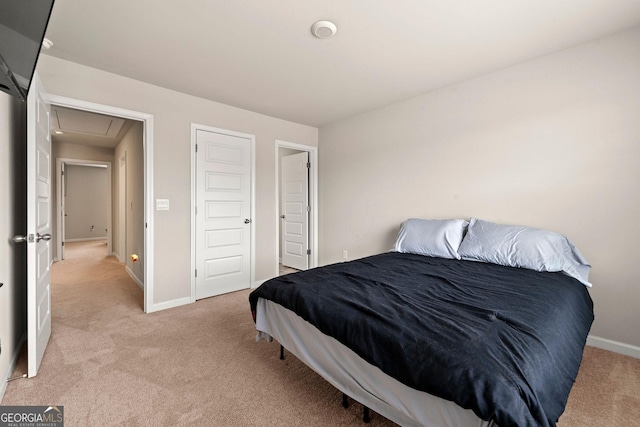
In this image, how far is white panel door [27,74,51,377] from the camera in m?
1.81

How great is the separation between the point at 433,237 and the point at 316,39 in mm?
2084

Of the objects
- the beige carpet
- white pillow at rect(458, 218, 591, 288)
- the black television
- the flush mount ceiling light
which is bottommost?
the beige carpet

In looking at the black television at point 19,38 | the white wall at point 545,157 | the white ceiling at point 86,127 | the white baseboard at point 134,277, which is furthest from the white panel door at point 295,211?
the black television at point 19,38

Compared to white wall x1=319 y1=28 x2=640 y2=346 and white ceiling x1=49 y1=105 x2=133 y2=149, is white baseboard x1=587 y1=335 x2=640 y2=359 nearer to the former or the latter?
white wall x1=319 y1=28 x2=640 y2=346

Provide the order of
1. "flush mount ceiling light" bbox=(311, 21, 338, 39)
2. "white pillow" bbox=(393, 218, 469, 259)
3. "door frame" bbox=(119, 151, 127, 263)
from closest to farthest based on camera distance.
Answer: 1. "flush mount ceiling light" bbox=(311, 21, 338, 39)
2. "white pillow" bbox=(393, 218, 469, 259)
3. "door frame" bbox=(119, 151, 127, 263)

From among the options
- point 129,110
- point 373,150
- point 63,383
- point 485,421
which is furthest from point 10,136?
point 373,150

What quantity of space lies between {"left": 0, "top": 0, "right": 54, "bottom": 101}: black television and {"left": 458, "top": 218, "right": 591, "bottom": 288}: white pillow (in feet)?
10.1

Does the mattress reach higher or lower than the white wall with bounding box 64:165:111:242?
lower

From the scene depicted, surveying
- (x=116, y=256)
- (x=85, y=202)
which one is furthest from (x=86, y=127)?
(x=85, y=202)

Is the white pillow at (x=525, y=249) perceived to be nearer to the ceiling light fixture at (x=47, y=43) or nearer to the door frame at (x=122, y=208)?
the ceiling light fixture at (x=47, y=43)

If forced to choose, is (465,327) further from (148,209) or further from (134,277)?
(134,277)

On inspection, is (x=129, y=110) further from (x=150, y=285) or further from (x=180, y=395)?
(x=180, y=395)

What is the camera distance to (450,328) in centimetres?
119

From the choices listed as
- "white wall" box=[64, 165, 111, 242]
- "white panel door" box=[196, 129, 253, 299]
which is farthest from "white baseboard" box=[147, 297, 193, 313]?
"white wall" box=[64, 165, 111, 242]
